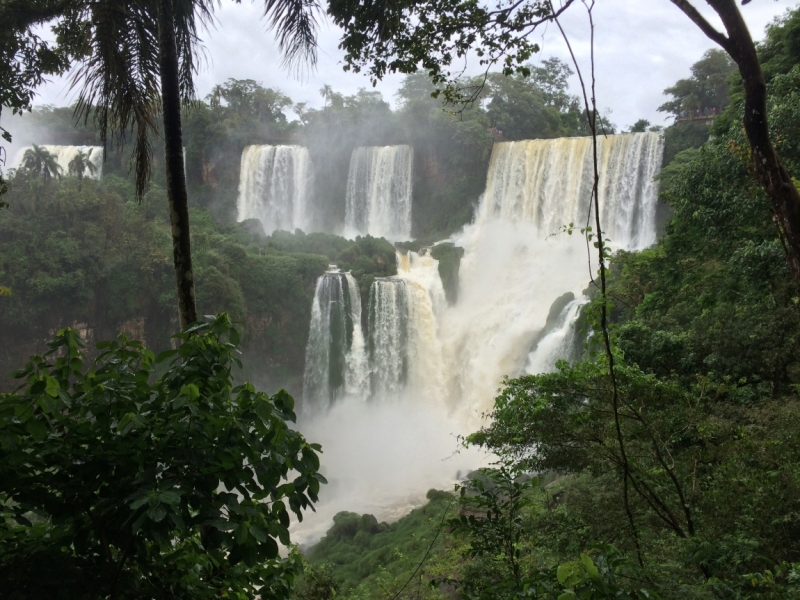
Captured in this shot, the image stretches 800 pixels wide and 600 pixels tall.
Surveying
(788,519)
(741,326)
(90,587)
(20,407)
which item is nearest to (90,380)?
(20,407)

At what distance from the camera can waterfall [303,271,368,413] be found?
2203cm

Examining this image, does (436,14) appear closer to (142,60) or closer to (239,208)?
(142,60)

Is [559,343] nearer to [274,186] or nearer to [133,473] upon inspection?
[133,473]

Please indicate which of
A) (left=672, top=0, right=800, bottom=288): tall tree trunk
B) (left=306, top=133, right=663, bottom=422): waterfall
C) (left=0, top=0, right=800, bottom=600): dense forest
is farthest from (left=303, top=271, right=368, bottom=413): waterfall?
(left=672, top=0, right=800, bottom=288): tall tree trunk

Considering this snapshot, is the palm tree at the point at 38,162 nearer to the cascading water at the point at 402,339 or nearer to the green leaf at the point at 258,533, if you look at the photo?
the cascading water at the point at 402,339

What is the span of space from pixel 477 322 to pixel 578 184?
6890 mm

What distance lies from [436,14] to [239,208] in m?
28.6

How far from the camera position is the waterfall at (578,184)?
2220 centimetres

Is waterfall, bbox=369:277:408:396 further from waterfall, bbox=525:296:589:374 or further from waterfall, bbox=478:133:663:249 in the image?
waterfall, bbox=478:133:663:249

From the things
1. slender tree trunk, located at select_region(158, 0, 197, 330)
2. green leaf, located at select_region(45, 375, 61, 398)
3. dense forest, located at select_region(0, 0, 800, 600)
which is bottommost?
dense forest, located at select_region(0, 0, 800, 600)

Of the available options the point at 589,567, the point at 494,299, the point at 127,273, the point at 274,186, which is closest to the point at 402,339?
the point at 494,299

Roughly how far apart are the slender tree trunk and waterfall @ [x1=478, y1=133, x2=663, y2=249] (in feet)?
66.8

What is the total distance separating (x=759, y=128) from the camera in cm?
293

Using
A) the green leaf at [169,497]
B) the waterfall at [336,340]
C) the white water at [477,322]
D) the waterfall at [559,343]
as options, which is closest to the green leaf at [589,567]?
the green leaf at [169,497]
